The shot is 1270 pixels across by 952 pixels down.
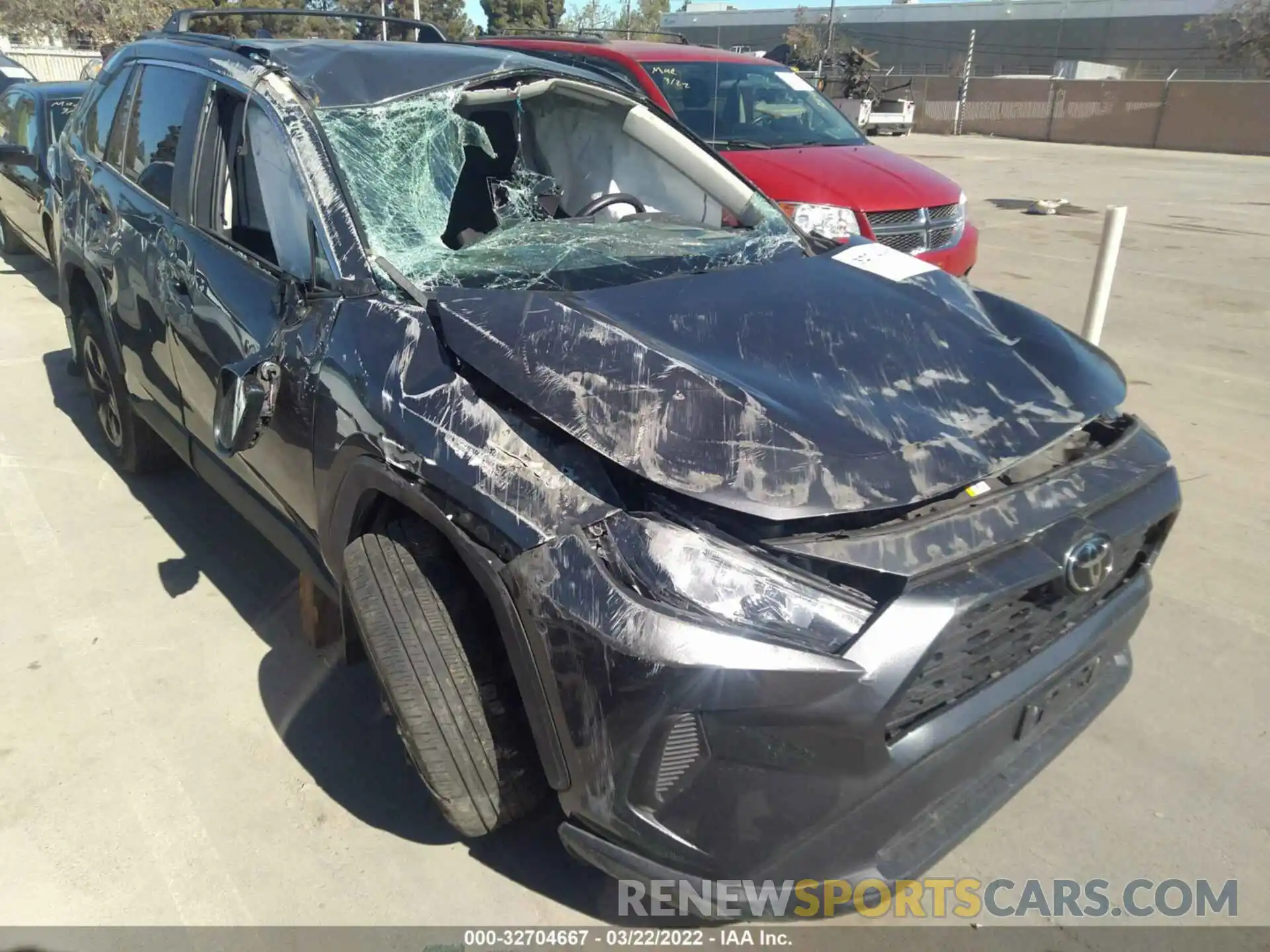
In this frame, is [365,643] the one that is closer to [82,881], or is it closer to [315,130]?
[82,881]

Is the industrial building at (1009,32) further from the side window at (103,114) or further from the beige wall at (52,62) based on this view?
the side window at (103,114)

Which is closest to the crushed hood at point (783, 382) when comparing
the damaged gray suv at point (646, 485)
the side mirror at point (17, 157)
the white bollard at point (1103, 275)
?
the damaged gray suv at point (646, 485)

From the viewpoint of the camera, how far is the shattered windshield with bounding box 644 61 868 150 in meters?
7.45

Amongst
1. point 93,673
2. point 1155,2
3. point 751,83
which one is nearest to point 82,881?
point 93,673

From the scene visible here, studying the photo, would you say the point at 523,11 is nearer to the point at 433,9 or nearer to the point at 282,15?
the point at 433,9

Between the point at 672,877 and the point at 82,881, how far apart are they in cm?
149

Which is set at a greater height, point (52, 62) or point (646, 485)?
point (646, 485)

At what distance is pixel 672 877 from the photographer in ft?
6.01

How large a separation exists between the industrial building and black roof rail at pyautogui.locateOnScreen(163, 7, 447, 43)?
45.5m

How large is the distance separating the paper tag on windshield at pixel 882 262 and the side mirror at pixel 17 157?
413 cm

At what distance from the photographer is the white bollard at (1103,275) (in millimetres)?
5156

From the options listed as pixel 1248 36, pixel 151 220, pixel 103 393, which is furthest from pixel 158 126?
pixel 1248 36

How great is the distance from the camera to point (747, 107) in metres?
7.77

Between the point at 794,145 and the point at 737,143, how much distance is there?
475mm
